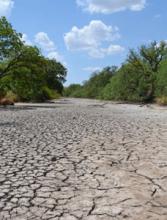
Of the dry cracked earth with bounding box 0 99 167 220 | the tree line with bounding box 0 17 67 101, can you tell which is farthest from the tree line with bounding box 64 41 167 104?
the dry cracked earth with bounding box 0 99 167 220

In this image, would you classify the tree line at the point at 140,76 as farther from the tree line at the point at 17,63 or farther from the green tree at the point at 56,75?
the tree line at the point at 17,63

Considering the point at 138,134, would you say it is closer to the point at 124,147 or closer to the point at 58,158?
the point at 124,147

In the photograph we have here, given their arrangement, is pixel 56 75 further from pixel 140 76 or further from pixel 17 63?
pixel 17 63

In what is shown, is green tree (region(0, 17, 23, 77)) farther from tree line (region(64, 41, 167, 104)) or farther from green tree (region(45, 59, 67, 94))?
green tree (region(45, 59, 67, 94))

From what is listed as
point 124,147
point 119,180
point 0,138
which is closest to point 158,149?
point 124,147

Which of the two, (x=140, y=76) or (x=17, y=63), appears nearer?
(x=17, y=63)

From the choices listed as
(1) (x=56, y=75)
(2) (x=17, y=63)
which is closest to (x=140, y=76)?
(1) (x=56, y=75)

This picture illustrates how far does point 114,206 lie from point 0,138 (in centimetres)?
767

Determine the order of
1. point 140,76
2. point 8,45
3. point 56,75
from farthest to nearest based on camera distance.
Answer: point 56,75 → point 140,76 → point 8,45

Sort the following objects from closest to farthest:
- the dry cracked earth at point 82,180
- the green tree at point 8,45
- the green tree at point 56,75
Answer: the dry cracked earth at point 82,180
the green tree at point 8,45
the green tree at point 56,75

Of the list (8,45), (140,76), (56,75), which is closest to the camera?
(8,45)

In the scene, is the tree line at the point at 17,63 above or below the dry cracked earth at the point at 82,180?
above

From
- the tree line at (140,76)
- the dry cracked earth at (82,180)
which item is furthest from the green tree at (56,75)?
the dry cracked earth at (82,180)

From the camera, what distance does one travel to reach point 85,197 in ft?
20.7
